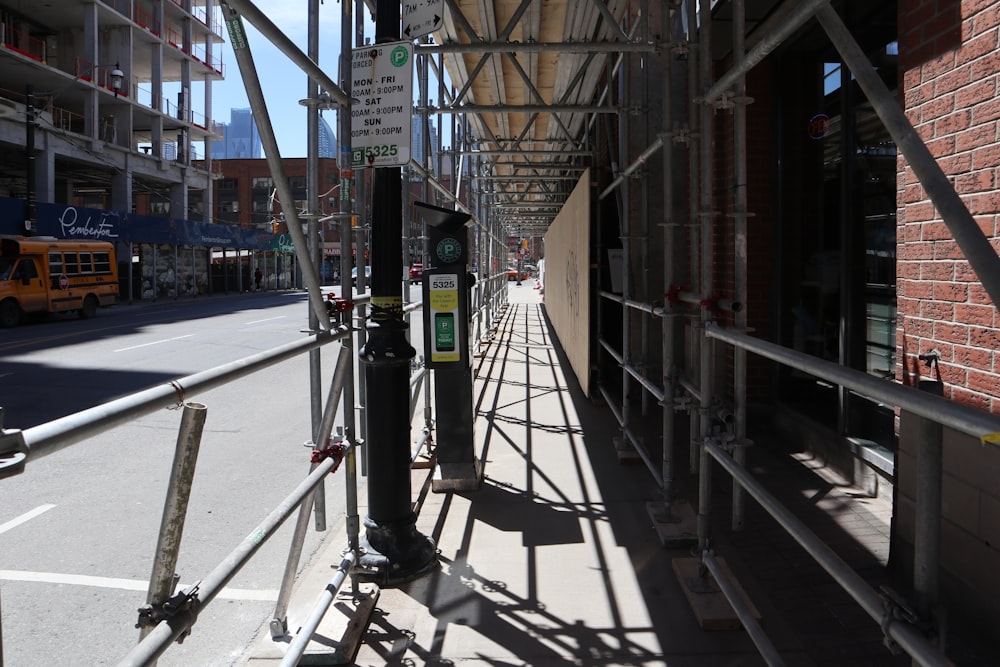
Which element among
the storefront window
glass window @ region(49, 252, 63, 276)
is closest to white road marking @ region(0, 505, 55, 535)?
the storefront window

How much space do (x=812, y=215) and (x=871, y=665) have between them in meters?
4.30

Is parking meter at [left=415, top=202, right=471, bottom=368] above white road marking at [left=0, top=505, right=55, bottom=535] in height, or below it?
above

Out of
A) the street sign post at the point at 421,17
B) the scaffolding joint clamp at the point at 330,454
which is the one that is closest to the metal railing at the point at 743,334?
the street sign post at the point at 421,17

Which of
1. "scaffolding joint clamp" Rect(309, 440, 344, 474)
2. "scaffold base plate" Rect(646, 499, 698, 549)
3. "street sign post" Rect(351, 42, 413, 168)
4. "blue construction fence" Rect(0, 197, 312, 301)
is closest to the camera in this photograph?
"scaffolding joint clamp" Rect(309, 440, 344, 474)

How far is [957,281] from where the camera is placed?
362cm

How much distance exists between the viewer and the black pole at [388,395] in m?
4.03

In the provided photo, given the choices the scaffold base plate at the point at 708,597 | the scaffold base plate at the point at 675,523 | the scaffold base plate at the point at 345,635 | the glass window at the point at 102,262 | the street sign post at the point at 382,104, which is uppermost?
the glass window at the point at 102,262

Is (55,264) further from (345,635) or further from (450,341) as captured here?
(345,635)

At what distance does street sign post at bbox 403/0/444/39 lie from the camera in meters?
3.80

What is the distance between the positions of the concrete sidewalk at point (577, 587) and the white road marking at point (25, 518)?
2.32 m

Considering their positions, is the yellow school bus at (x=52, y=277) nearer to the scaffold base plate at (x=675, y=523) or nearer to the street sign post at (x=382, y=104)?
the street sign post at (x=382, y=104)

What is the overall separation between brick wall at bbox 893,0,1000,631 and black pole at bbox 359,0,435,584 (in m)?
2.57

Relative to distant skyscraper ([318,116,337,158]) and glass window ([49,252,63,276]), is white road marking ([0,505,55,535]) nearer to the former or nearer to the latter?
distant skyscraper ([318,116,337,158])

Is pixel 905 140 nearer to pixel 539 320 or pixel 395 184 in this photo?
pixel 395 184
